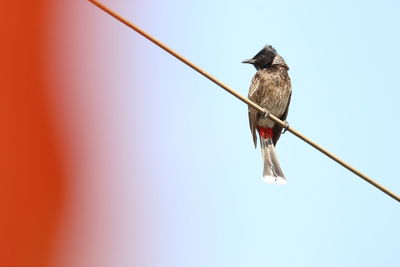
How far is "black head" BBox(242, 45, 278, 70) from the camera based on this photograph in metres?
8.05

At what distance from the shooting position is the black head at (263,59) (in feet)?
26.4

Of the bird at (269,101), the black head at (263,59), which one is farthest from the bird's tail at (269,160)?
the black head at (263,59)

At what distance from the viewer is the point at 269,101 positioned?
767cm

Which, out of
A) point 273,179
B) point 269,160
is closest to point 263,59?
point 269,160

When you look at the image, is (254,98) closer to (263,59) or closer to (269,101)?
(269,101)

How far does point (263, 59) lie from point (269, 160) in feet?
4.31

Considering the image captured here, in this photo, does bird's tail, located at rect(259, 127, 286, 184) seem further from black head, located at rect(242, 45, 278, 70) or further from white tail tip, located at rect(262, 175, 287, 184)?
black head, located at rect(242, 45, 278, 70)

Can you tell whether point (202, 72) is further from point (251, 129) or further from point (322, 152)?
point (251, 129)

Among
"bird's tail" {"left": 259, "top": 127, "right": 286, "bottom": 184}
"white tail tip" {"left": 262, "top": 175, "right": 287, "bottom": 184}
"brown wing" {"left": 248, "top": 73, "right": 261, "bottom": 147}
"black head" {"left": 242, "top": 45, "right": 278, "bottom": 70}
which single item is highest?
"black head" {"left": 242, "top": 45, "right": 278, "bottom": 70}

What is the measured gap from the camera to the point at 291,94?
7953 millimetres

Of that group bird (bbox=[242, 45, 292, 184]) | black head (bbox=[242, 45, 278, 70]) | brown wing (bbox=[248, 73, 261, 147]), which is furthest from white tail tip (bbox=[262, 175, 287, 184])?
black head (bbox=[242, 45, 278, 70])

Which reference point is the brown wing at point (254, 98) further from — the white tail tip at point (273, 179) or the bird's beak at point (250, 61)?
the white tail tip at point (273, 179)

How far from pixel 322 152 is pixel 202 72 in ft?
2.80

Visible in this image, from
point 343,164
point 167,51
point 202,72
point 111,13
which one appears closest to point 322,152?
point 343,164
